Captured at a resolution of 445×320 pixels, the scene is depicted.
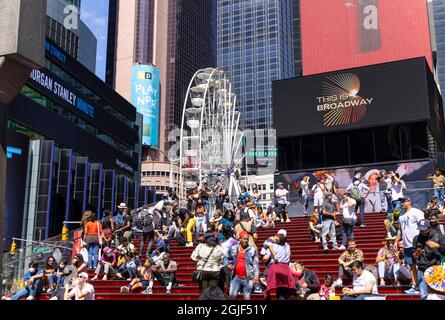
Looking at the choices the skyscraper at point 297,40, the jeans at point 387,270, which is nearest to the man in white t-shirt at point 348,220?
the jeans at point 387,270

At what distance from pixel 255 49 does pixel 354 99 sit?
15167 cm

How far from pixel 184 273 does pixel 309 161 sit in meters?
23.1

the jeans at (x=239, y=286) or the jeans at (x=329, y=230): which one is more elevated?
the jeans at (x=329, y=230)

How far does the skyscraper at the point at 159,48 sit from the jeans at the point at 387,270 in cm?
13033

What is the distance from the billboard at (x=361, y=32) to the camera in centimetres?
4434

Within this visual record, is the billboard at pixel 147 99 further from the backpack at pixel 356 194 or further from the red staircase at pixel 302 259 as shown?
the backpack at pixel 356 194

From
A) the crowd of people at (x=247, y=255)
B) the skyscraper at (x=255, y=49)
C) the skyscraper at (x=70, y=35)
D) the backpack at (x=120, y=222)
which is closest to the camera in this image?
the crowd of people at (x=247, y=255)

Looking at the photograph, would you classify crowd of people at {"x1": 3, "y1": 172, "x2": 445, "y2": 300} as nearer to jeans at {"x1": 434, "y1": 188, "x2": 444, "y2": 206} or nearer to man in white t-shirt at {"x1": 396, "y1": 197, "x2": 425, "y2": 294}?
man in white t-shirt at {"x1": 396, "y1": 197, "x2": 425, "y2": 294}

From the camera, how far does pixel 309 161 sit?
37344 millimetres

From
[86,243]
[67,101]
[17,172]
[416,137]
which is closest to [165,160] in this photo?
[67,101]

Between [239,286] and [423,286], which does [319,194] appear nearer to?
[239,286]

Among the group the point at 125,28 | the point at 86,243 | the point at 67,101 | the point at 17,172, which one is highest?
the point at 125,28

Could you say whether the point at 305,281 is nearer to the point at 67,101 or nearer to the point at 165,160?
the point at 67,101

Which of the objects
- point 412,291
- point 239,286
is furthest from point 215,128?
point 412,291
